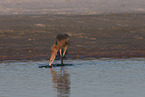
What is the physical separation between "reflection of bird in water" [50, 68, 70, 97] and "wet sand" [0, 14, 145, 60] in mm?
4536

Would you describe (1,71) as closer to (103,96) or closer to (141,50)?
(103,96)

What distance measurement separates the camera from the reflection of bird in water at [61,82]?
1152cm

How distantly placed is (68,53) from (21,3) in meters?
26.7

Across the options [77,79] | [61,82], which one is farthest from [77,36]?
[61,82]

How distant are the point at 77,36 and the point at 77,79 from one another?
→ 1158 cm

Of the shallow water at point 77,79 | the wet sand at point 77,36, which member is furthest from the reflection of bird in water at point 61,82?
the wet sand at point 77,36

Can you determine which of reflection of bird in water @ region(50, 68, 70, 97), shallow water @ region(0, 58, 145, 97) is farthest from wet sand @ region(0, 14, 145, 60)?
reflection of bird in water @ region(50, 68, 70, 97)

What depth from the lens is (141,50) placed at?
21.5m

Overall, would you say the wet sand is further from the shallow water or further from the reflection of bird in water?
the reflection of bird in water

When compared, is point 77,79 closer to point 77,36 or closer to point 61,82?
point 61,82

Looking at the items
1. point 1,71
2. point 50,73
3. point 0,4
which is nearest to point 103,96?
point 50,73

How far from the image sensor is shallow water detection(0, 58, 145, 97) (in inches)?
449

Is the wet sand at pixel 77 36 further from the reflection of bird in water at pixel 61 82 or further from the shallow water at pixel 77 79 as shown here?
the reflection of bird in water at pixel 61 82

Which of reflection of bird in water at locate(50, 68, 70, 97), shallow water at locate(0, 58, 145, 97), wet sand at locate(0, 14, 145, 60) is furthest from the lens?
wet sand at locate(0, 14, 145, 60)
